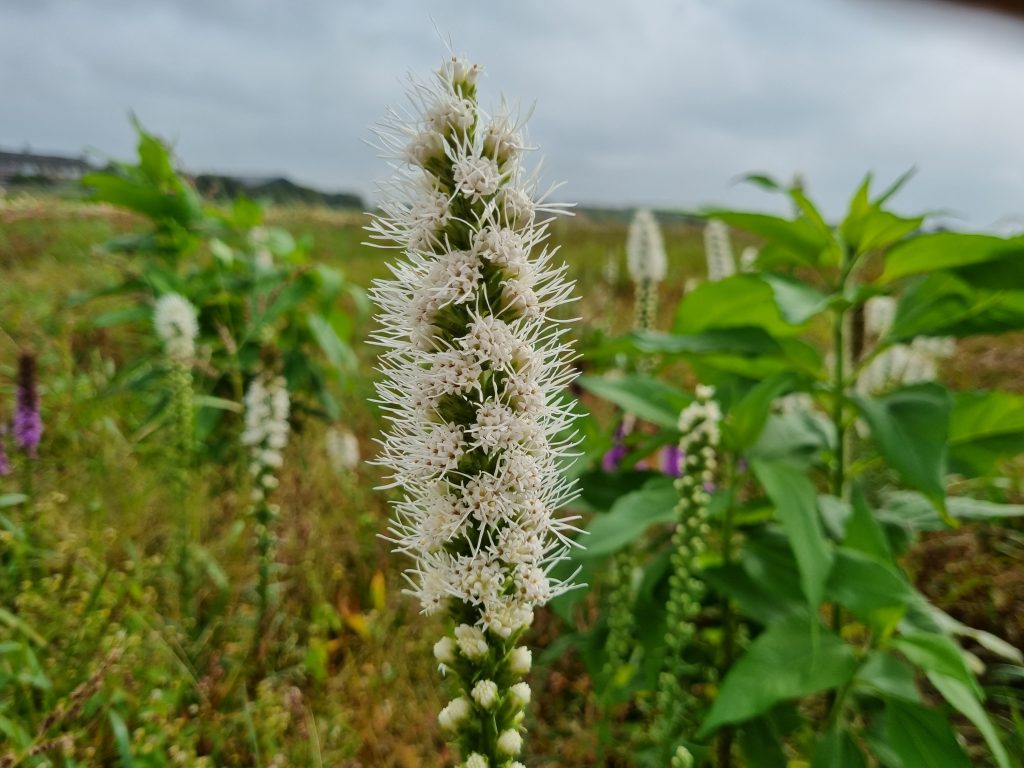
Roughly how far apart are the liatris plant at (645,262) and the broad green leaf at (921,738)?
3137 millimetres

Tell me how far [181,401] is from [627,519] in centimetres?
215

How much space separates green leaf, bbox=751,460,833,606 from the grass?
115cm

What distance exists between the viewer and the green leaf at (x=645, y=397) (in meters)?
2.47

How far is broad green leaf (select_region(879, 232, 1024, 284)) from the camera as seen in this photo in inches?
80.2

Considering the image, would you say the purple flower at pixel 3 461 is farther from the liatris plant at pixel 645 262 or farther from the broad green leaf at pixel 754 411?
the liatris plant at pixel 645 262

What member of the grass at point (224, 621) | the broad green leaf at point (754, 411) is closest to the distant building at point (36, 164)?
the grass at point (224, 621)

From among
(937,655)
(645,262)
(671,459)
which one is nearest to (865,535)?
(937,655)

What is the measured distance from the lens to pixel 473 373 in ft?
3.50

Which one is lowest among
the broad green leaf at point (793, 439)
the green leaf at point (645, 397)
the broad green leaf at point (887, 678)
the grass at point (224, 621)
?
the grass at point (224, 621)

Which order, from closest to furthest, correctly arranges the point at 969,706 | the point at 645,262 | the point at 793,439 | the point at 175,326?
1. the point at 969,706
2. the point at 793,439
3. the point at 175,326
4. the point at 645,262

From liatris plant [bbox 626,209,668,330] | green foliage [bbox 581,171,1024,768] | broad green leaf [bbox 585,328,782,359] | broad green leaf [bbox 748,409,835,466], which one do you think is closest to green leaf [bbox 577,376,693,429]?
green foliage [bbox 581,171,1024,768]

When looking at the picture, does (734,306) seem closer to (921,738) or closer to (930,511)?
(930,511)

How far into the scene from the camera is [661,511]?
2209 millimetres

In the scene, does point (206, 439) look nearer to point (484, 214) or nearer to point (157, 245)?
point (157, 245)
